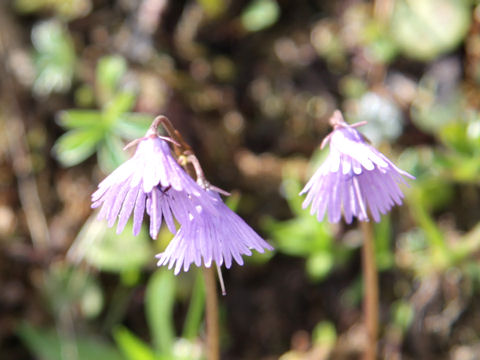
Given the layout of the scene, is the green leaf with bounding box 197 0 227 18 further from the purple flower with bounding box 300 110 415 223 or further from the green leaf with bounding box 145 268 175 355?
the purple flower with bounding box 300 110 415 223

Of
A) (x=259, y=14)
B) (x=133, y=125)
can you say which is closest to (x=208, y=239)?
(x=133, y=125)

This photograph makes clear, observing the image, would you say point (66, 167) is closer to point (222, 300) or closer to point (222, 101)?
point (222, 101)

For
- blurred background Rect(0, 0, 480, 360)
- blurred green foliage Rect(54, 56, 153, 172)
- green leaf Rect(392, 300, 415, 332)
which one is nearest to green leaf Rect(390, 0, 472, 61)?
blurred background Rect(0, 0, 480, 360)

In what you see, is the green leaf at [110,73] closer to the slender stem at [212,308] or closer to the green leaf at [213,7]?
the green leaf at [213,7]

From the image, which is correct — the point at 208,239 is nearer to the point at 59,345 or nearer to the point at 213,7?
the point at 59,345

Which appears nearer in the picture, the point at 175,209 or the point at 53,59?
the point at 175,209

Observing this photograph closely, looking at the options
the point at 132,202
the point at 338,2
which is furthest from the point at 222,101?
the point at 132,202

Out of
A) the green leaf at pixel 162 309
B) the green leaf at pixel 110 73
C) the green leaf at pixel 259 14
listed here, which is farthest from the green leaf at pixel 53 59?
the green leaf at pixel 162 309
